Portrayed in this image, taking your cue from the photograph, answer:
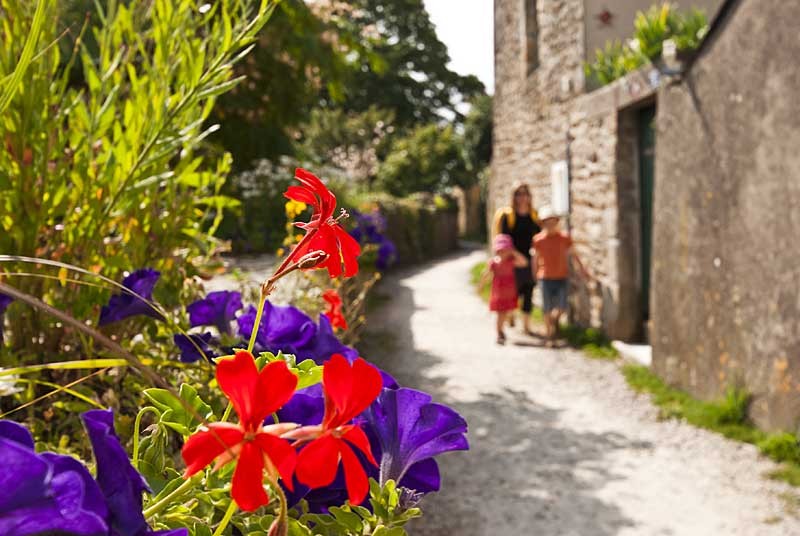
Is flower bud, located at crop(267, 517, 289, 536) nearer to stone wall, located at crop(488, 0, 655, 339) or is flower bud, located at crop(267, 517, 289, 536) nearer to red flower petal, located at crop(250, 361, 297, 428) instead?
red flower petal, located at crop(250, 361, 297, 428)

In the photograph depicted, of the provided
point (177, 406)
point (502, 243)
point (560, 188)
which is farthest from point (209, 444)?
point (560, 188)

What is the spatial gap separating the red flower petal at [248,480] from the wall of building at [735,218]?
4403mm

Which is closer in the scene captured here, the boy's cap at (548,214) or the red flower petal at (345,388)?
the red flower petal at (345,388)

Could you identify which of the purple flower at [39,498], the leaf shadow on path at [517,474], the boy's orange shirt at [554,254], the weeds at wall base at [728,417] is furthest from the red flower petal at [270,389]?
the boy's orange shirt at [554,254]

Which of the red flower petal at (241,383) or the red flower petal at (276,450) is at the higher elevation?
the red flower petal at (241,383)

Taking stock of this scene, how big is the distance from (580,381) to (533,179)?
4009 mm

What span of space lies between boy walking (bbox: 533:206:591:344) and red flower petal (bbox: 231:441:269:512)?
7.22m

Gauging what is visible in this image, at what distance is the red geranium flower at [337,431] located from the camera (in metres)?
0.45

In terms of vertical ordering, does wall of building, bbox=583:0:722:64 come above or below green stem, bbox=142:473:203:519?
above

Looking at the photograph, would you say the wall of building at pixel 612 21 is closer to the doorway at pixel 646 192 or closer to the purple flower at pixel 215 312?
the doorway at pixel 646 192

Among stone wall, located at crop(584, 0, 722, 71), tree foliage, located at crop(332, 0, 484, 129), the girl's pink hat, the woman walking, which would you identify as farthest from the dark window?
tree foliage, located at crop(332, 0, 484, 129)

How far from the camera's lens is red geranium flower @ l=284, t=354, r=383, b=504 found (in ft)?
1.47

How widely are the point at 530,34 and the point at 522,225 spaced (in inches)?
116

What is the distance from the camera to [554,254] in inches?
294
